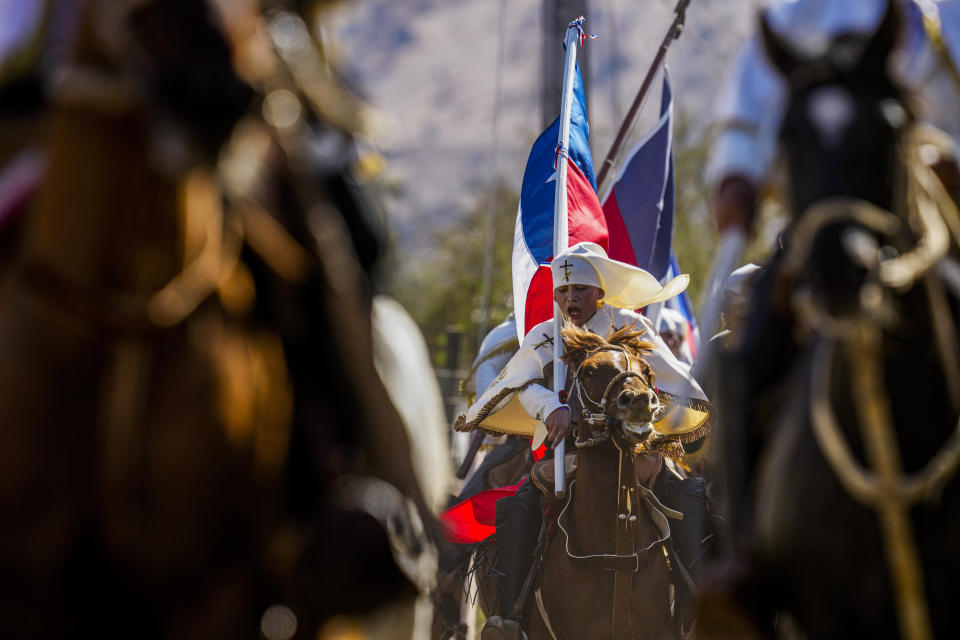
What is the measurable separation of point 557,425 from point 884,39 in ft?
14.2

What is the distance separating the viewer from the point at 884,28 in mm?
4062

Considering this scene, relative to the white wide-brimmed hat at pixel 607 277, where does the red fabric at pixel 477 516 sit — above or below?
below

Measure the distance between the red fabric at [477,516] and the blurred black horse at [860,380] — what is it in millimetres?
5228

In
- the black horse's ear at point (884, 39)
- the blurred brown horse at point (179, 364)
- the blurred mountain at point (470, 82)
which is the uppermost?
the black horse's ear at point (884, 39)

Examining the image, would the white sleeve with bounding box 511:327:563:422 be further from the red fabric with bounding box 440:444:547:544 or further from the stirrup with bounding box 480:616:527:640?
the stirrup with bounding box 480:616:527:640

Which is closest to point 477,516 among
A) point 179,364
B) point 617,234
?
point 617,234

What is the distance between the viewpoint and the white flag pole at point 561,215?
26.4ft

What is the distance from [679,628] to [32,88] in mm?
5454

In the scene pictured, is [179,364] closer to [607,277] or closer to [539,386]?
[539,386]

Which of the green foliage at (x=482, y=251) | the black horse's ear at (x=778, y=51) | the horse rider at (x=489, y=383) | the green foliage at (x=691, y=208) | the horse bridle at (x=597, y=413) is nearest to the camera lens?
the black horse's ear at (x=778, y=51)

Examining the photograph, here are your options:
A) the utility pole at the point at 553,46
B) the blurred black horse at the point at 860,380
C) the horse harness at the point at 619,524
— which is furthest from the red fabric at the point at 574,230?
the utility pole at the point at 553,46

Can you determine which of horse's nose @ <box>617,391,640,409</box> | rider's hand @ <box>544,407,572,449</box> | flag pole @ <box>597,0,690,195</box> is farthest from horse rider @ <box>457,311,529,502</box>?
horse's nose @ <box>617,391,640,409</box>

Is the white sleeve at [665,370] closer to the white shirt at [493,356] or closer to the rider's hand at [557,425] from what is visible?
the rider's hand at [557,425]

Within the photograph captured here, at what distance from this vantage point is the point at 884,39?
4062 mm
